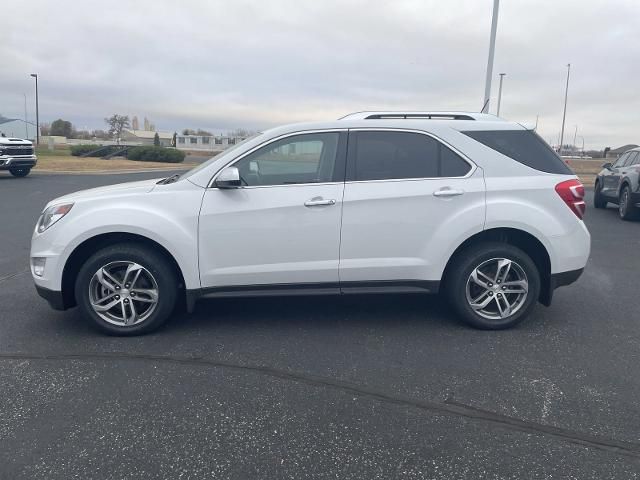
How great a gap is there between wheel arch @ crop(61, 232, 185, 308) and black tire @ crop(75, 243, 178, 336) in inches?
1.7

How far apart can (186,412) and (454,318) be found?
274 centimetres

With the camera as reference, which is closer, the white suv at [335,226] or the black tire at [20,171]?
the white suv at [335,226]

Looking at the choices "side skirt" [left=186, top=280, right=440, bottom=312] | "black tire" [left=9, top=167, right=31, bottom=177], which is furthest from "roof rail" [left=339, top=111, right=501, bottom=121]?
"black tire" [left=9, top=167, right=31, bottom=177]

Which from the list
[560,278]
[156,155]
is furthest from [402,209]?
[156,155]

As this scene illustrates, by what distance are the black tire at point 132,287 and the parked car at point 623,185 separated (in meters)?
10.7

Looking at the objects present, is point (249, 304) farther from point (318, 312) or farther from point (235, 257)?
point (235, 257)

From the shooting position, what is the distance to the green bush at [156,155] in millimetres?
36562

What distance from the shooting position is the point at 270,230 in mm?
4539

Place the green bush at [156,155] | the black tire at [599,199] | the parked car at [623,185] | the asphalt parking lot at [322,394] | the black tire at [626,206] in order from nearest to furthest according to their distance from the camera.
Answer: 1. the asphalt parking lot at [322,394]
2. the parked car at [623,185]
3. the black tire at [626,206]
4. the black tire at [599,199]
5. the green bush at [156,155]

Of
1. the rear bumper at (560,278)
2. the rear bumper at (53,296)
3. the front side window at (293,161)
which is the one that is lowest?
the rear bumper at (53,296)

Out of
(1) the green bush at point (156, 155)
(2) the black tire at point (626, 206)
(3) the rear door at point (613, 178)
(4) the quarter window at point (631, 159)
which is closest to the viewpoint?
(2) the black tire at point (626, 206)

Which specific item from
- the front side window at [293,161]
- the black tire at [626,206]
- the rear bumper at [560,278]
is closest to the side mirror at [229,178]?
the front side window at [293,161]

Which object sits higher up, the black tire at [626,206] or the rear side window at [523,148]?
the rear side window at [523,148]

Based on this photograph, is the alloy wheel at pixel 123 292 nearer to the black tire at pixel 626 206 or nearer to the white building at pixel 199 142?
the black tire at pixel 626 206
